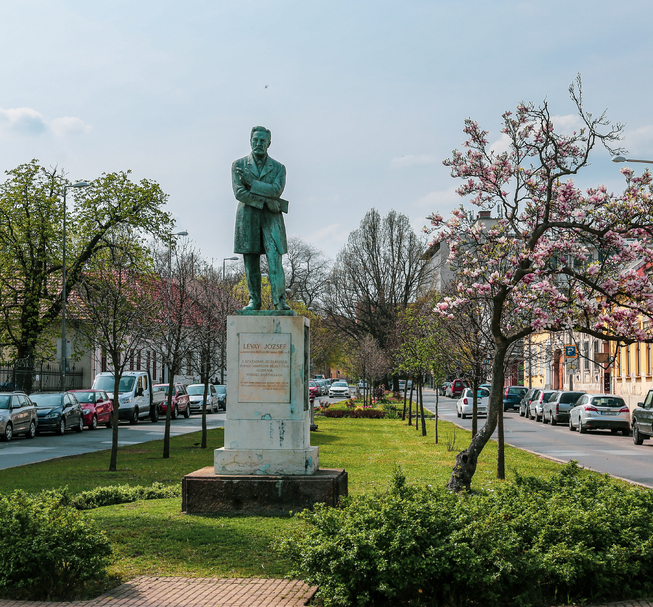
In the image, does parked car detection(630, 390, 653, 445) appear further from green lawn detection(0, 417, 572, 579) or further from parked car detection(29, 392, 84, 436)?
parked car detection(29, 392, 84, 436)

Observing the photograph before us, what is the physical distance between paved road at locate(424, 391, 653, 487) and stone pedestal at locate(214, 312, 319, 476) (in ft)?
27.5

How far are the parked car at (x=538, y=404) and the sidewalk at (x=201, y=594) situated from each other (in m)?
36.7

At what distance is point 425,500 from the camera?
686 centimetres

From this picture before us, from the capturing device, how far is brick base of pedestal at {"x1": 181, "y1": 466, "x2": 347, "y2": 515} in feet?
29.7

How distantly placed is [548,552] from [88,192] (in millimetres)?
36500

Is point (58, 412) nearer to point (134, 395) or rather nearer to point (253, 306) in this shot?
point (134, 395)

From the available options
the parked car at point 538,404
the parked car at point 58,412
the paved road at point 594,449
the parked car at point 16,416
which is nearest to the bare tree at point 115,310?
the parked car at point 16,416

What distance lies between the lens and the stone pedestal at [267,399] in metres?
9.41

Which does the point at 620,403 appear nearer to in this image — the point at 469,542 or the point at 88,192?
the point at 88,192

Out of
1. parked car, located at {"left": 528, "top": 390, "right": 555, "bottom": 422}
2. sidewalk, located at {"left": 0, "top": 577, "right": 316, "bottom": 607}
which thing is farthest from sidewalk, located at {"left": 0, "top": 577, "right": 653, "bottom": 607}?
parked car, located at {"left": 528, "top": 390, "right": 555, "bottom": 422}

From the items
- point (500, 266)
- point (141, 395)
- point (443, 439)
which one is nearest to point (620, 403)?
Answer: point (443, 439)

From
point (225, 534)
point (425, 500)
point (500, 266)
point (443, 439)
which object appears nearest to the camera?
point (425, 500)

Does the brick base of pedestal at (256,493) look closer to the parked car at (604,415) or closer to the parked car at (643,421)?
the parked car at (643,421)

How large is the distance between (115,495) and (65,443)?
15864mm
